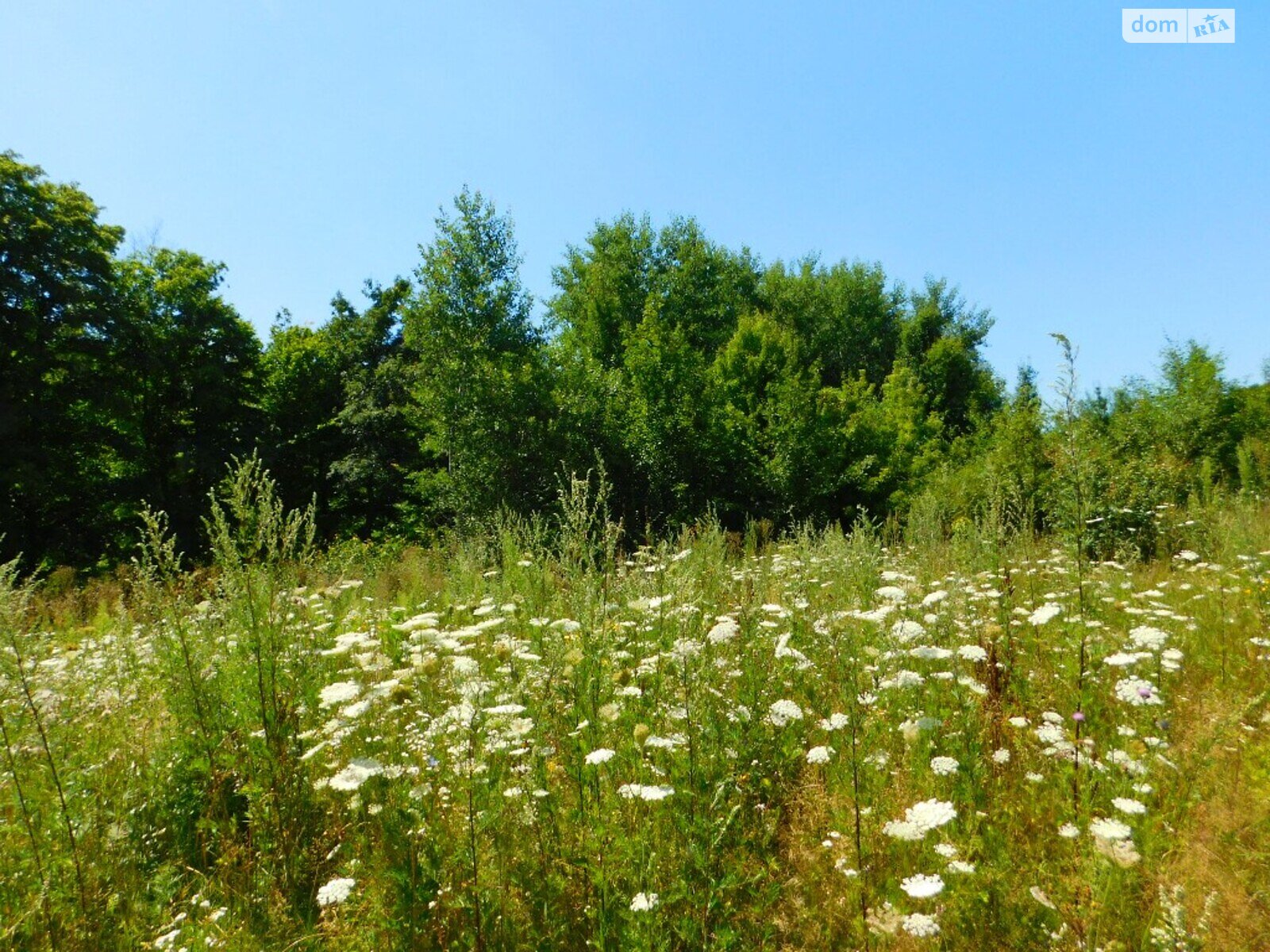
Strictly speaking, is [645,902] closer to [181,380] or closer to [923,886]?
[923,886]

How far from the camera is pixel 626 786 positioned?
251cm

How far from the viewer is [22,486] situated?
54.5 feet

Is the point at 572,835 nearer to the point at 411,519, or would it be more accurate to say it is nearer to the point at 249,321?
the point at 411,519

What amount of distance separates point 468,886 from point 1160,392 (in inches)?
816

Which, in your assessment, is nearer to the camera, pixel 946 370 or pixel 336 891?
pixel 336 891

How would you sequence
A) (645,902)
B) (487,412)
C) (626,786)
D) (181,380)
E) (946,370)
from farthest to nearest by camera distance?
1. (946,370)
2. (181,380)
3. (487,412)
4. (626,786)
5. (645,902)

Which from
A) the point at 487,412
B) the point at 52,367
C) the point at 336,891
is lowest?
the point at 336,891

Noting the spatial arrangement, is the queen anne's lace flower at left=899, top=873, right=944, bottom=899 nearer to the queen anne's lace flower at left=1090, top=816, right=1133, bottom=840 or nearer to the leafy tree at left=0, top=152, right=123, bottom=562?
the queen anne's lace flower at left=1090, top=816, right=1133, bottom=840

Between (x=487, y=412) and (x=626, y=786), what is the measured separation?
13.0 metres

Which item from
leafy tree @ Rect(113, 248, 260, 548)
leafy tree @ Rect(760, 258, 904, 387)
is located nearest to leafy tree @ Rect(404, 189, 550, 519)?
leafy tree @ Rect(113, 248, 260, 548)

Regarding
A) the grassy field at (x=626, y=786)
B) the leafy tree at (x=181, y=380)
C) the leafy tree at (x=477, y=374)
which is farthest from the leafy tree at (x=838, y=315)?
the grassy field at (x=626, y=786)

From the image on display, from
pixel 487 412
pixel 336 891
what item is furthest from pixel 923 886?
pixel 487 412

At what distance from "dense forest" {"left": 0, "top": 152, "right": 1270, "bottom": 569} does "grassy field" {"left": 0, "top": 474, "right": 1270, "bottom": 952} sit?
4.06 m

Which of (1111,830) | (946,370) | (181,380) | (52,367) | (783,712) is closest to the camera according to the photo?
(1111,830)
